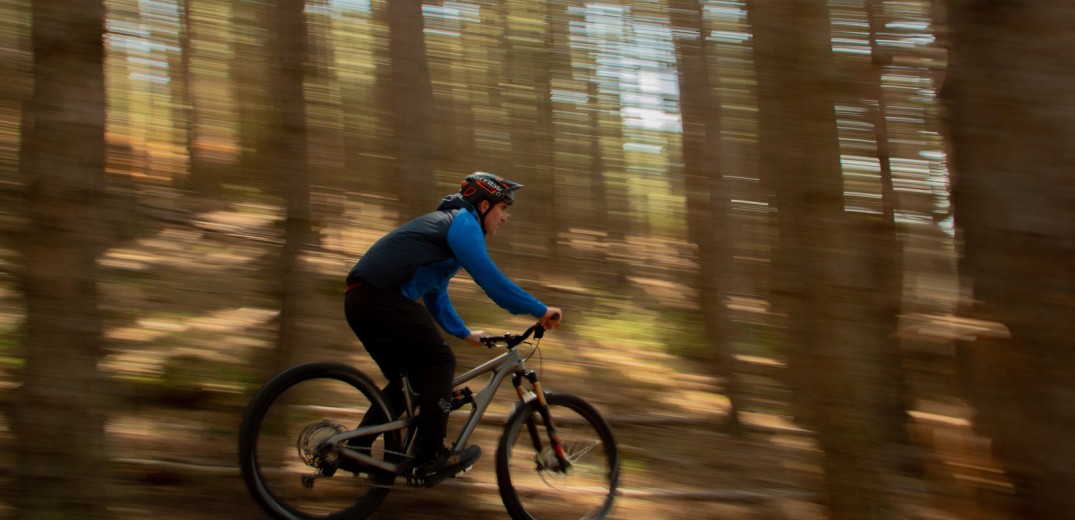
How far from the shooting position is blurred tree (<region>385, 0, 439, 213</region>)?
22.3 feet

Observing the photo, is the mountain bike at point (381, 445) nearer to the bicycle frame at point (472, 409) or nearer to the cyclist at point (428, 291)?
the bicycle frame at point (472, 409)

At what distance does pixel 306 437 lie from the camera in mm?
4156

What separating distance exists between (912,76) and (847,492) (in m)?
3.74

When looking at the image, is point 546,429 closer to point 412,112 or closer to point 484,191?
point 484,191

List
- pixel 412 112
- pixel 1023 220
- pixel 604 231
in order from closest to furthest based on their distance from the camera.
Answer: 1. pixel 1023 220
2. pixel 412 112
3. pixel 604 231

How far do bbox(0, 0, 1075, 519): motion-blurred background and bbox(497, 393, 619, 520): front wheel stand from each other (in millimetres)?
440

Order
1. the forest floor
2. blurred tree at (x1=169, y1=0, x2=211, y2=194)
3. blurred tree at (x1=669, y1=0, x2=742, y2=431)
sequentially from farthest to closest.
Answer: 1. blurred tree at (x1=169, y1=0, x2=211, y2=194)
2. blurred tree at (x1=669, y1=0, x2=742, y2=431)
3. the forest floor

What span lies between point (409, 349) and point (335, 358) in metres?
3.19

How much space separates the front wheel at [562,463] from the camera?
14.9 feet


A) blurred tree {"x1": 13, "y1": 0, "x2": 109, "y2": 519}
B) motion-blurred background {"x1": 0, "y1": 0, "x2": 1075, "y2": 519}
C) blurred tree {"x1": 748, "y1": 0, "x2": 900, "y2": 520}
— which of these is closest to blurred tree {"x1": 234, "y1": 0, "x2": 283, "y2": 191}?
motion-blurred background {"x1": 0, "y1": 0, "x2": 1075, "y2": 519}

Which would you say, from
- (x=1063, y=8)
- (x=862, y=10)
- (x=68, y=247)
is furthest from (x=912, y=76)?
(x=68, y=247)

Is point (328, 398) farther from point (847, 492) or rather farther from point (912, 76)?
point (912, 76)

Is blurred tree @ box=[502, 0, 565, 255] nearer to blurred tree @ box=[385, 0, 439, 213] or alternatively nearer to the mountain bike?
blurred tree @ box=[385, 0, 439, 213]

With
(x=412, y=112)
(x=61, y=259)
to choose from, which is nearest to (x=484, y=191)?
(x=61, y=259)
